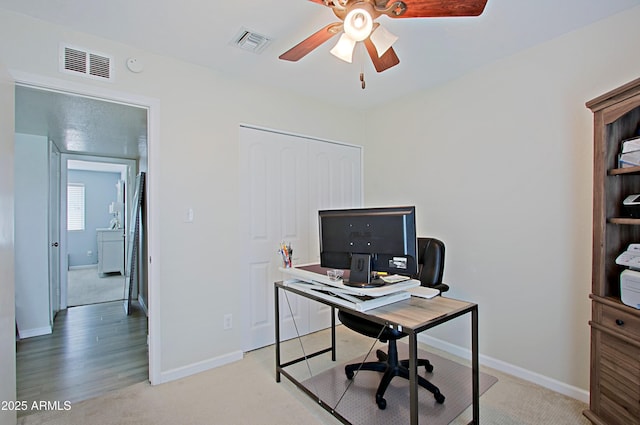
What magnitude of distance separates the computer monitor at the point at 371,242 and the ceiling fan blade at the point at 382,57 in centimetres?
87

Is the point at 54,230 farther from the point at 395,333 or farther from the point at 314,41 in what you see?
the point at 395,333

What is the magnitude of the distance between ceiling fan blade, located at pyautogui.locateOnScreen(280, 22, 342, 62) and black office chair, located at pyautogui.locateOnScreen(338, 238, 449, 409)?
155cm

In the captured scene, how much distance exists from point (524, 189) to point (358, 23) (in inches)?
68.4

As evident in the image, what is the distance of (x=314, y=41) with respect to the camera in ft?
5.49

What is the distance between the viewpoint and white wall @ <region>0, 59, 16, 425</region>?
166 centimetres

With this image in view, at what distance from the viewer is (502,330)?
8.20 feet

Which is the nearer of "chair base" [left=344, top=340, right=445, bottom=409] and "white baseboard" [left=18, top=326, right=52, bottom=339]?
"chair base" [left=344, top=340, right=445, bottom=409]

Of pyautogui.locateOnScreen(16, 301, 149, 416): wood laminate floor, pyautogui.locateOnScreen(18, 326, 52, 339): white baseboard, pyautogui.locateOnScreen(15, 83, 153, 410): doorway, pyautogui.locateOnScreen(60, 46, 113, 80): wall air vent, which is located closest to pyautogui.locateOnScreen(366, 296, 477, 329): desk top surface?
pyautogui.locateOnScreen(15, 83, 153, 410): doorway

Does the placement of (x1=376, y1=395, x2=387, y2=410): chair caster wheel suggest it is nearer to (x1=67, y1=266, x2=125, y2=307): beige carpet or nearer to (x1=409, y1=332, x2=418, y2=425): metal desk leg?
(x1=409, y1=332, x2=418, y2=425): metal desk leg

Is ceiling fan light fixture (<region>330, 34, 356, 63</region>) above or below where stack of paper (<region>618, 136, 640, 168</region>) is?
above

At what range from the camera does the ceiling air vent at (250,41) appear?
210cm

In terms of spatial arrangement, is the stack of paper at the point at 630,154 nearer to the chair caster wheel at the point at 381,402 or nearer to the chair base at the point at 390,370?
the chair base at the point at 390,370

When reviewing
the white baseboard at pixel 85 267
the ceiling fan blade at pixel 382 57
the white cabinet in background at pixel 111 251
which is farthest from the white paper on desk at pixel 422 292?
the white baseboard at pixel 85 267

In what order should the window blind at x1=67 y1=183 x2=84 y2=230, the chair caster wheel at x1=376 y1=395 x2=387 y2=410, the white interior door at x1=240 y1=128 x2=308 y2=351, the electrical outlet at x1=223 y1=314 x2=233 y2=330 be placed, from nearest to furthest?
the chair caster wheel at x1=376 y1=395 x2=387 y2=410 < the electrical outlet at x1=223 y1=314 x2=233 y2=330 < the white interior door at x1=240 y1=128 x2=308 y2=351 < the window blind at x1=67 y1=183 x2=84 y2=230
